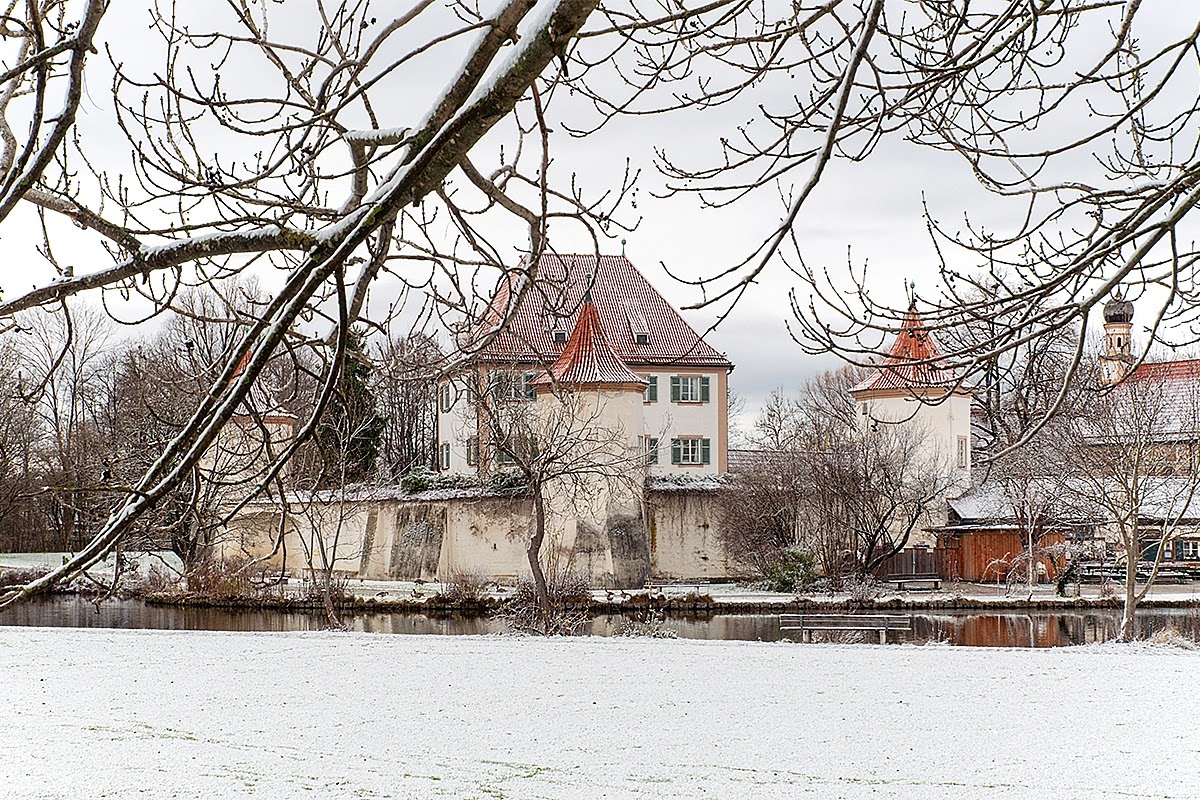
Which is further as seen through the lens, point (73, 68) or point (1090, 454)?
point (1090, 454)

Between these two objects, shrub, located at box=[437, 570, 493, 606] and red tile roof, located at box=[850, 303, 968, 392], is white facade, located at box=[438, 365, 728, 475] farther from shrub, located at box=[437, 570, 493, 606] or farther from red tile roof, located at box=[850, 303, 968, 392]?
red tile roof, located at box=[850, 303, 968, 392]

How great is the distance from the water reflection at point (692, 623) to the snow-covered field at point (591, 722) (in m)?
6.15

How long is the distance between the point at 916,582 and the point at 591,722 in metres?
22.3

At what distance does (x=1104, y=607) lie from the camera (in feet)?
84.8

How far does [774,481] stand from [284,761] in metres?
23.7

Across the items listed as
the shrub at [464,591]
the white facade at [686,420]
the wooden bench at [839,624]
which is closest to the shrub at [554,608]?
the shrub at [464,591]

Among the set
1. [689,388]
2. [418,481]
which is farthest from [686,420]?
[418,481]

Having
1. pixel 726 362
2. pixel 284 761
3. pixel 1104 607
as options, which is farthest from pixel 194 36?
pixel 726 362

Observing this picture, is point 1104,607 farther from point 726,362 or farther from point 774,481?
point 726,362

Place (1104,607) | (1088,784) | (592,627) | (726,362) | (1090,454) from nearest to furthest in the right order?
(1088,784) < (1090,454) < (592,627) < (1104,607) < (726,362)

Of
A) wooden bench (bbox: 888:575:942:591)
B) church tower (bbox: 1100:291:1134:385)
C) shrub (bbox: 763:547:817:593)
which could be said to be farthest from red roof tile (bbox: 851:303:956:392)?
wooden bench (bbox: 888:575:942:591)

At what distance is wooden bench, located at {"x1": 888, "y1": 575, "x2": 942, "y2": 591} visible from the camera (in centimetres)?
3002

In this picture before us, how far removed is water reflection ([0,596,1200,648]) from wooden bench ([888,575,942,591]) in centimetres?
464

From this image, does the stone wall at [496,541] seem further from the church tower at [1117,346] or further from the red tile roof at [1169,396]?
the church tower at [1117,346]
